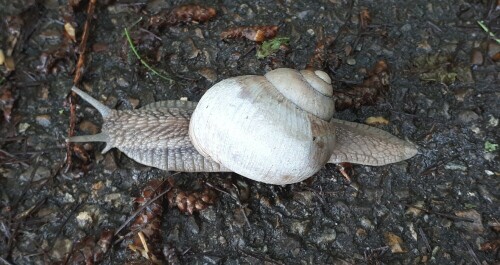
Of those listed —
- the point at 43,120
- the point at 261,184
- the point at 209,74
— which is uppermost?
the point at 209,74

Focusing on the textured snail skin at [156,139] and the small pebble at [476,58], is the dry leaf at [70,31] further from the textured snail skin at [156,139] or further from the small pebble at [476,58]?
the small pebble at [476,58]

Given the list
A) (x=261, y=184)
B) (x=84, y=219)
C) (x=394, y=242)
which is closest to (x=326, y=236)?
(x=394, y=242)

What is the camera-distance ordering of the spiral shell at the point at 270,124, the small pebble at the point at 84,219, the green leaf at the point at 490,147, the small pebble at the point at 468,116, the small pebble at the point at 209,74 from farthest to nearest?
the small pebble at the point at 209,74 → the small pebble at the point at 468,116 → the green leaf at the point at 490,147 → the small pebble at the point at 84,219 → the spiral shell at the point at 270,124

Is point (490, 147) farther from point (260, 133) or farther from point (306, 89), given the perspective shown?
point (260, 133)

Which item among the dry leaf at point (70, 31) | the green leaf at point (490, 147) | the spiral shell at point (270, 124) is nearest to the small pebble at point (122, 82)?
the dry leaf at point (70, 31)

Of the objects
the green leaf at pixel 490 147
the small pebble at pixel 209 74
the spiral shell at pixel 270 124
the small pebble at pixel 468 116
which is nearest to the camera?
the spiral shell at pixel 270 124

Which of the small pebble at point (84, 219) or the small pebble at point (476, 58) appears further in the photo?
the small pebble at point (476, 58)

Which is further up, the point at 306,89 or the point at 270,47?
the point at 306,89

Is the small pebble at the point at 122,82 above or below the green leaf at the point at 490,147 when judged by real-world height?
above
